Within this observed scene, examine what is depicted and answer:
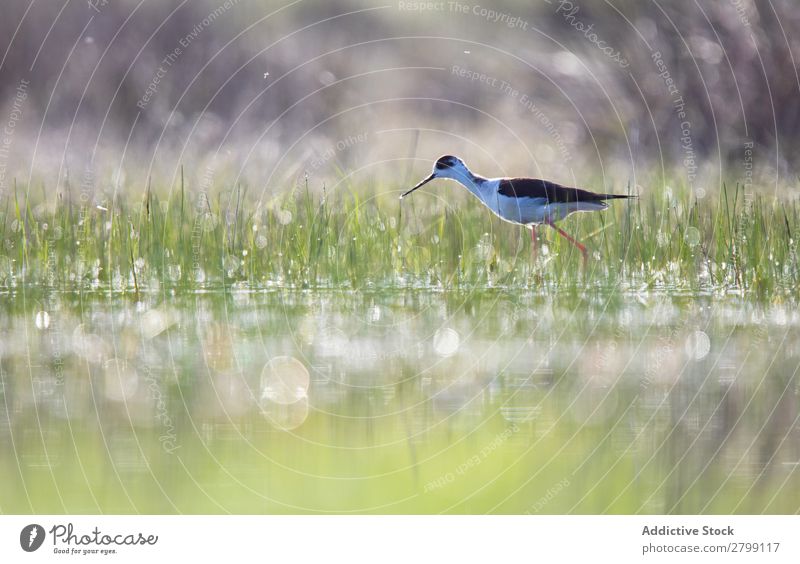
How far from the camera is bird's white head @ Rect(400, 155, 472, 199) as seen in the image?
9.62 metres

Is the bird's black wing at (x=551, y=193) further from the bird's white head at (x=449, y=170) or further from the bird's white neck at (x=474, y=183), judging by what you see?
the bird's white head at (x=449, y=170)

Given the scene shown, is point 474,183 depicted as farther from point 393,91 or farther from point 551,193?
point 393,91

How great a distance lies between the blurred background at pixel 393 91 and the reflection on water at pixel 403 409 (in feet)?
8.98

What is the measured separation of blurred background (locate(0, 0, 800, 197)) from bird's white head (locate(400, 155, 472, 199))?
0.44m

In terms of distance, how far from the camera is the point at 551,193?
8836 mm

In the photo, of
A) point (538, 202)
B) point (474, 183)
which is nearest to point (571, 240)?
point (538, 202)

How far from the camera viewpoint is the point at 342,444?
17.5 ft

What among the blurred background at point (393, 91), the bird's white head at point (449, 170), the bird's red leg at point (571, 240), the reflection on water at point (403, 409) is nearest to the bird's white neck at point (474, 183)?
the bird's white head at point (449, 170)

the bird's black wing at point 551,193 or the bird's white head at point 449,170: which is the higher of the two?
the bird's white head at point 449,170

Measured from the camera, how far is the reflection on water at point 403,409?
5102mm

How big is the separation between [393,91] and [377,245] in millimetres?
4963

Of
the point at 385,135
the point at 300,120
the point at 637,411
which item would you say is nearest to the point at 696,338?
the point at 637,411

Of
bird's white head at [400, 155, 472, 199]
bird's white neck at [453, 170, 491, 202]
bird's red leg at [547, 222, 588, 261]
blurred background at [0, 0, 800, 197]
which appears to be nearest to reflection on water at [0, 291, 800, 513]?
bird's red leg at [547, 222, 588, 261]

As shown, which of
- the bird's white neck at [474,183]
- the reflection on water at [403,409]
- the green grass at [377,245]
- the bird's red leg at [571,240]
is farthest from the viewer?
the bird's white neck at [474,183]
